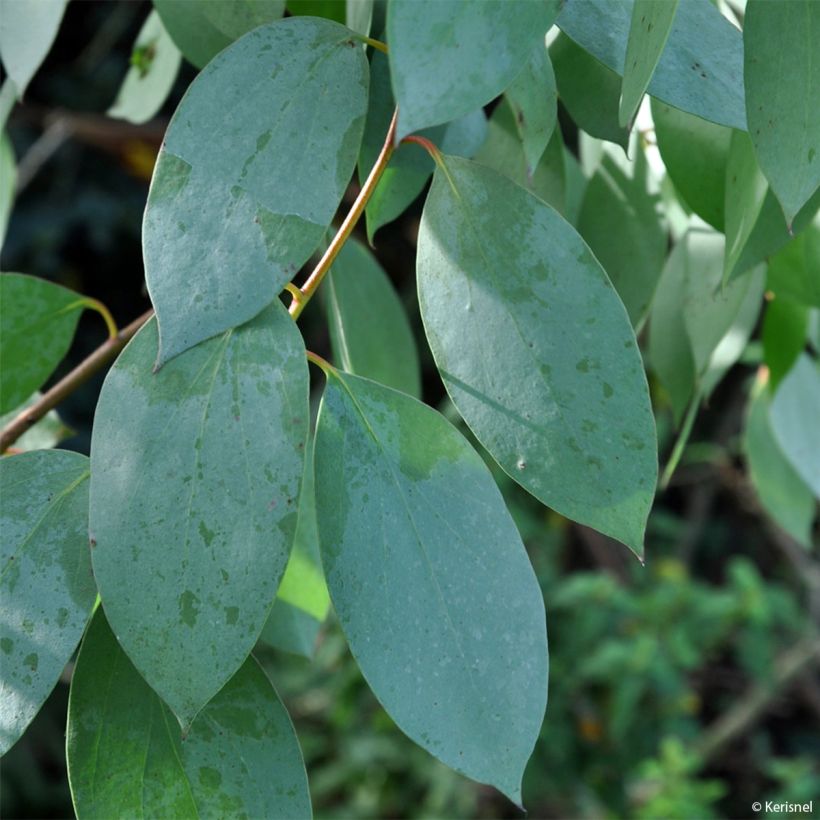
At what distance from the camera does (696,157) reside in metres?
0.35

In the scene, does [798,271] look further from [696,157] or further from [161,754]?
[161,754]

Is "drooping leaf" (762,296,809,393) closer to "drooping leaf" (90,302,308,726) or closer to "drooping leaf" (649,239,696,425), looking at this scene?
"drooping leaf" (649,239,696,425)

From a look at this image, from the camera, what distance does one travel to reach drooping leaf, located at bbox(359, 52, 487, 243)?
359mm

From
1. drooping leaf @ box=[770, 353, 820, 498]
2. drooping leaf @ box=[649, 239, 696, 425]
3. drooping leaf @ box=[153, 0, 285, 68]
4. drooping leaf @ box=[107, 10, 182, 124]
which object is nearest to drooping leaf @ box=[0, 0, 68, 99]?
drooping leaf @ box=[153, 0, 285, 68]

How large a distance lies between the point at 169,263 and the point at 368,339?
0.21 metres

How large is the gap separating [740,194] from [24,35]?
0.23 metres

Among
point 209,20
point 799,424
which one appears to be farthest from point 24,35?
point 799,424

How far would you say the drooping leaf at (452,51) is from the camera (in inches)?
9.3

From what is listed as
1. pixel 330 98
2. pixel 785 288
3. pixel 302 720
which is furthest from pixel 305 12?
pixel 302 720

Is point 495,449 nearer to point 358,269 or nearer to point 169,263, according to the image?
point 169,263

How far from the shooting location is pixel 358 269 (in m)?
0.49

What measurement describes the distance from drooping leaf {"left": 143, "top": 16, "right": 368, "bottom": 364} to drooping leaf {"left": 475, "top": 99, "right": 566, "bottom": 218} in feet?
0.38

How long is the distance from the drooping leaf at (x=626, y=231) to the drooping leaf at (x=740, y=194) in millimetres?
75

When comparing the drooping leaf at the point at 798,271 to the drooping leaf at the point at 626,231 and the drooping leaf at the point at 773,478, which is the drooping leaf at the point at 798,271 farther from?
the drooping leaf at the point at 773,478
